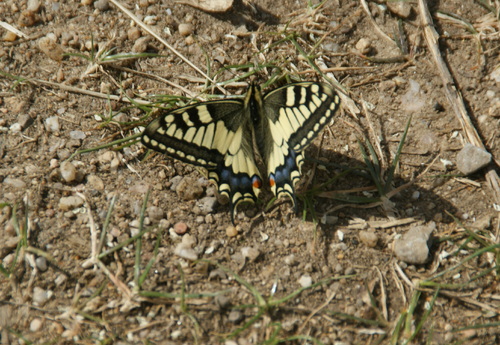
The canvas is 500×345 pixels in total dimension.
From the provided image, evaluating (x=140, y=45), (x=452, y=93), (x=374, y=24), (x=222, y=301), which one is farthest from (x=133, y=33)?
(x=452, y=93)

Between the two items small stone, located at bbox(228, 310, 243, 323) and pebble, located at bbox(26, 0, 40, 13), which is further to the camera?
pebble, located at bbox(26, 0, 40, 13)

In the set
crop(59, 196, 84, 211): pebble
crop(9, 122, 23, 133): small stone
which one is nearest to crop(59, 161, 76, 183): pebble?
crop(59, 196, 84, 211): pebble

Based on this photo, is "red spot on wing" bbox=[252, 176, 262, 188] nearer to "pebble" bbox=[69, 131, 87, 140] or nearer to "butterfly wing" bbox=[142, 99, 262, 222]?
"butterfly wing" bbox=[142, 99, 262, 222]

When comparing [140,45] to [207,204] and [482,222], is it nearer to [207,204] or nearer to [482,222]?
[207,204]

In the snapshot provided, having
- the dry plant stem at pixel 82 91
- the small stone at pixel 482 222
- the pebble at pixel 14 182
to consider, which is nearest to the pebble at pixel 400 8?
the small stone at pixel 482 222

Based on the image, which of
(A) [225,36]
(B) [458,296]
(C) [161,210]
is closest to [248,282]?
(C) [161,210]

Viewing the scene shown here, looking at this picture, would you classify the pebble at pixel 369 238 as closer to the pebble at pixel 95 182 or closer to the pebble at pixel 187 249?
the pebble at pixel 187 249
